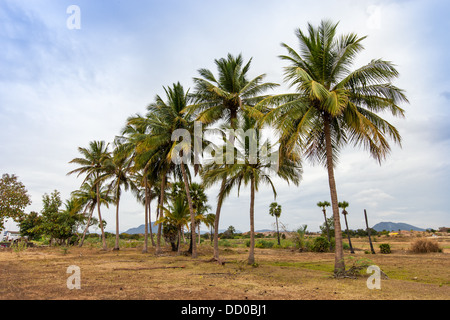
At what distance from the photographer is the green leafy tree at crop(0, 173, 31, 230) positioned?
19734mm

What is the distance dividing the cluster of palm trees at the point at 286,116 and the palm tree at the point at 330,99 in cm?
4

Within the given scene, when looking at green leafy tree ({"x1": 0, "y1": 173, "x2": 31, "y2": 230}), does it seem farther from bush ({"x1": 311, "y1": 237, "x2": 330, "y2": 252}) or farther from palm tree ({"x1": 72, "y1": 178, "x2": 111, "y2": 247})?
bush ({"x1": 311, "y1": 237, "x2": 330, "y2": 252})

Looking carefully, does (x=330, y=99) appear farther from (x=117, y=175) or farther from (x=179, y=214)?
(x=117, y=175)

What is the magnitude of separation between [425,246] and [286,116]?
2321cm

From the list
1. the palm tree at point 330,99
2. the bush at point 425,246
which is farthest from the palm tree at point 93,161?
the bush at point 425,246

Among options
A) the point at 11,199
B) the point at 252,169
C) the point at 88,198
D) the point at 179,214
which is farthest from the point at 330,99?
the point at 88,198

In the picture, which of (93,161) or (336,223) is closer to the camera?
(336,223)

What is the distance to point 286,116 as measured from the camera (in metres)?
12.0

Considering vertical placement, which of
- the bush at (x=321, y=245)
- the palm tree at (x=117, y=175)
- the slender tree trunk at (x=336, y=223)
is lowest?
the bush at (x=321, y=245)

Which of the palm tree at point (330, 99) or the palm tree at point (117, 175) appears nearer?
the palm tree at point (330, 99)

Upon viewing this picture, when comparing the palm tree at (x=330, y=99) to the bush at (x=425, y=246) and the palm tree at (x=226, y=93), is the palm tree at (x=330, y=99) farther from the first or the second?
the bush at (x=425, y=246)

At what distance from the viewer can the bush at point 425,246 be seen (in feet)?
82.2
